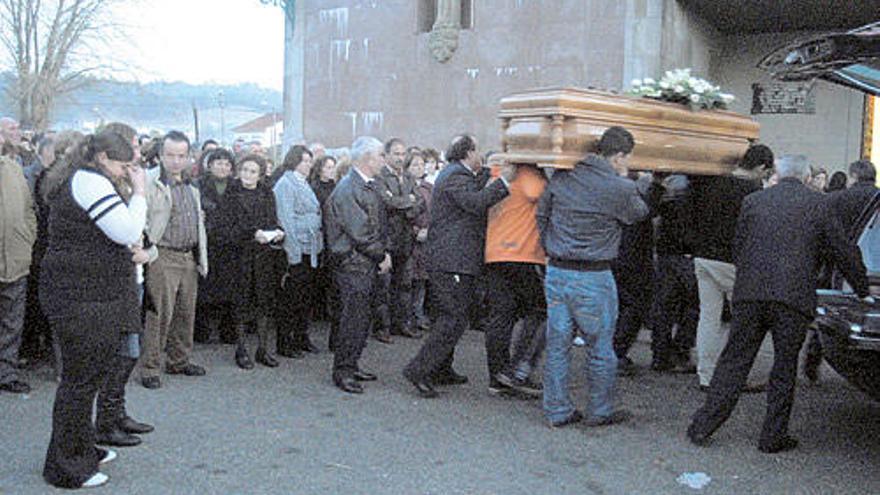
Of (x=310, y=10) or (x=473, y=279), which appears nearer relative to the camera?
(x=473, y=279)

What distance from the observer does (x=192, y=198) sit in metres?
7.25

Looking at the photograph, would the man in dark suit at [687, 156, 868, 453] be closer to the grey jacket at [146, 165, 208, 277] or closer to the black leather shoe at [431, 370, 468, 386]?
the black leather shoe at [431, 370, 468, 386]

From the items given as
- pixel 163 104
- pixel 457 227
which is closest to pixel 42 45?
pixel 163 104

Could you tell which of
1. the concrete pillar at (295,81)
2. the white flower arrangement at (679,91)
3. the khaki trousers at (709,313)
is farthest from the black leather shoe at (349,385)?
the concrete pillar at (295,81)

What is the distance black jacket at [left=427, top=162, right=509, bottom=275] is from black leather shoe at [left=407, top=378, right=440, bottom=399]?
2.64 ft

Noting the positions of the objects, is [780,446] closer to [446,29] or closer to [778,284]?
[778,284]

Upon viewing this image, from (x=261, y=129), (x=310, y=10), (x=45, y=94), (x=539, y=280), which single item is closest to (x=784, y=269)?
(x=539, y=280)

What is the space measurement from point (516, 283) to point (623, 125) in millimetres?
1340

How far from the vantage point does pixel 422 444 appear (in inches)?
228

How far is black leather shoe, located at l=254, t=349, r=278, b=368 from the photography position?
785 centimetres

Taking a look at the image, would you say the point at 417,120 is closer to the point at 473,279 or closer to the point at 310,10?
the point at 310,10

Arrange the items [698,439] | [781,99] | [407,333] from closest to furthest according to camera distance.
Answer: [698,439] → [407,333] → [781,99]

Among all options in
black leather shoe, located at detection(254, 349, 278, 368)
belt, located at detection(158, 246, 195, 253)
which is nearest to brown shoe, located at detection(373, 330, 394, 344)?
black leather shoe, located at detection(254, 349, 278, 368)

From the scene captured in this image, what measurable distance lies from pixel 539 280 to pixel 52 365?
3.82 m
